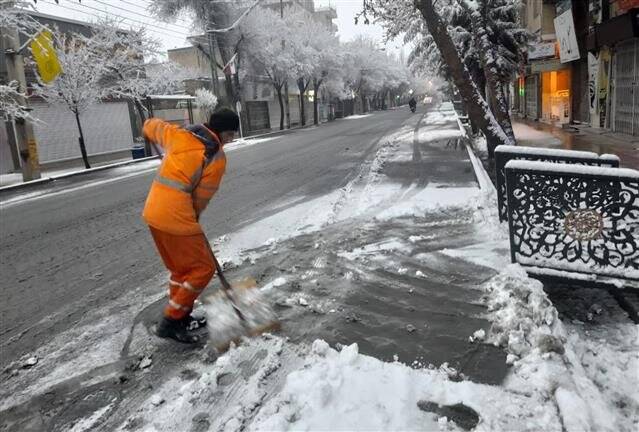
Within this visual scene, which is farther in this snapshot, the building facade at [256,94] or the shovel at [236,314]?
the building facade at [256,94]

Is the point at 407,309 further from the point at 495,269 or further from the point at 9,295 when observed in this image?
the point at 9,295

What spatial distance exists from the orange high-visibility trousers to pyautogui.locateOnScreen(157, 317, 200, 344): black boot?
0.18 ft

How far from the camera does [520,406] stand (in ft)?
9.04

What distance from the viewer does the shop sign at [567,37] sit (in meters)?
19.3

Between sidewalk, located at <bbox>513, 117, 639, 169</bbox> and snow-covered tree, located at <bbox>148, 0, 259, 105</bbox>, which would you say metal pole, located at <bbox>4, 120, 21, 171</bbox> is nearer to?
snow-covered tree, located at <bbox>148, 0, 259, 105</bbox>

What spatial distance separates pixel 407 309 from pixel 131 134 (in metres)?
28.3

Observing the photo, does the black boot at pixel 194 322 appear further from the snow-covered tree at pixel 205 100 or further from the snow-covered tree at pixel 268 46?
the snow-covered tree at pixel 268 46

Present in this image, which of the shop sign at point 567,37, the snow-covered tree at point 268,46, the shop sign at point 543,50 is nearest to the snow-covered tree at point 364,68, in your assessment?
the snow-covered tree at point 268,46

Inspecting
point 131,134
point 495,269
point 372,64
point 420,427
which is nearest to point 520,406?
point 420,427

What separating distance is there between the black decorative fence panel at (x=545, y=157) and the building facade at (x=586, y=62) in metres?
10.2

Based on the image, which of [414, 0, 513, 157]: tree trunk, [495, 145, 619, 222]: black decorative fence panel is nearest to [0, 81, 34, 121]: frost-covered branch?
[414, 0, 513, 157]: tree trunk

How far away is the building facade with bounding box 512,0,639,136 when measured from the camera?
14.7 meters

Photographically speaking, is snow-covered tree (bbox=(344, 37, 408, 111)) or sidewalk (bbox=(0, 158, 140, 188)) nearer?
sidewalk (bbox=(0, 158, 140, 188))

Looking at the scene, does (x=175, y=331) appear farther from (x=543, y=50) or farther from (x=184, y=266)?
(x=543, y=50)
